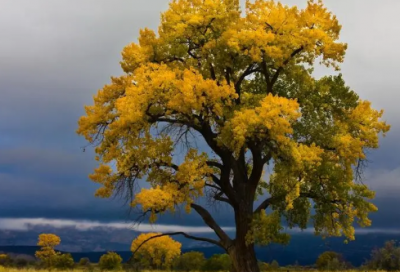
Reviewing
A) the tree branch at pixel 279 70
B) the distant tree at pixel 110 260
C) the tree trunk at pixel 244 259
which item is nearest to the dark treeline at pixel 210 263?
the distant tree at pixel 110 260

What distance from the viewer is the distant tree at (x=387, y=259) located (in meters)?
45.8

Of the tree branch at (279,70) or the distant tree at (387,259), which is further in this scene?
the distant tree at (387,259)

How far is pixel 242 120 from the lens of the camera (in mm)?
22344

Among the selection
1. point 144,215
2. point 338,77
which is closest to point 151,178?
point 144,215

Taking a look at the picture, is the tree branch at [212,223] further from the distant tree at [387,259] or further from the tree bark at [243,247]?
the distant tree at [387,259]

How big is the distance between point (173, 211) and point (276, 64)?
1003 cm

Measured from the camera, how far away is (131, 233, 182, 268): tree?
269ft

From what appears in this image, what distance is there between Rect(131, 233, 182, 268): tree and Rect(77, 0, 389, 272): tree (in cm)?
5624

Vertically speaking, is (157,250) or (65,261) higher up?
(157,250)

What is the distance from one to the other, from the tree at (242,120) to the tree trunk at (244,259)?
0.06 meters

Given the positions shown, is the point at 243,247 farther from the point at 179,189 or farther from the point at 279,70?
the point at 279,70

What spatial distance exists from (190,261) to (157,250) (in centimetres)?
687

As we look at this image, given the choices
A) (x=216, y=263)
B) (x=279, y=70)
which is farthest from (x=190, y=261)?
(x=279, y=70)

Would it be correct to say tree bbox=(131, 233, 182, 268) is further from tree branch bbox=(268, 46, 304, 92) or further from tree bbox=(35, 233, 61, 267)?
tree branch bbox=(268, 46, 304, 92)
